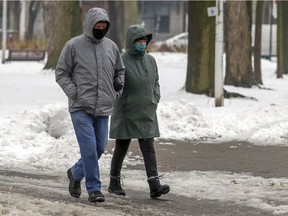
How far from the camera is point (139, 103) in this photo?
9219 millimetres

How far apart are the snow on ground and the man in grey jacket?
0.71 metres

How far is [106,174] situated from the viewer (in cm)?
1110

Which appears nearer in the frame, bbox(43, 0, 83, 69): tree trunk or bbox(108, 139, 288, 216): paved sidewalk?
bbox(108, 139, 288, 216): paved sidewalk

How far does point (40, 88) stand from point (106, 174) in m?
12.2

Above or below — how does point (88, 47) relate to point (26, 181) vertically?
above

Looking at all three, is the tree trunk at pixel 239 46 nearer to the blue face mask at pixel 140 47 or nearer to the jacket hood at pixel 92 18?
the blue face mask at pixel 140 47

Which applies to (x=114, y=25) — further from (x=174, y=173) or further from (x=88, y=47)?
(x=88, y=47)

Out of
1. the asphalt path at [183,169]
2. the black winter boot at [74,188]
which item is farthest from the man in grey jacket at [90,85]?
the asphalt path at [183,169]

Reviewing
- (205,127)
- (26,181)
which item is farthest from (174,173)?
(205,127)

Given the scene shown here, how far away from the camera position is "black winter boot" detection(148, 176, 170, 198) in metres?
9.14

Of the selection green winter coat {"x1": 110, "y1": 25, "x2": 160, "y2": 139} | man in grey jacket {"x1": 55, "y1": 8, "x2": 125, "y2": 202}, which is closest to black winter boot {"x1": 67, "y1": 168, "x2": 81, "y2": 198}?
man in grey jacket {"x1": 55, "y1": 8, "x2": 125, "y2": 202}

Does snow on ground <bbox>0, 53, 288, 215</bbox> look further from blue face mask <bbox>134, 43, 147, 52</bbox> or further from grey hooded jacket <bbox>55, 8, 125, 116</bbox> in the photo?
blue face mask <bbox>134, 43, 147, 52</bbox>

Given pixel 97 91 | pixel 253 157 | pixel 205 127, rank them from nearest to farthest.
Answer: pixel 97 91, pixel 253 157, pixel 205 127

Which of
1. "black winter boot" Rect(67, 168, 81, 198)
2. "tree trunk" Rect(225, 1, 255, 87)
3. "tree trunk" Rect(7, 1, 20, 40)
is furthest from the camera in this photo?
"tree trunk" Rect(7, 1, 20, 40)
